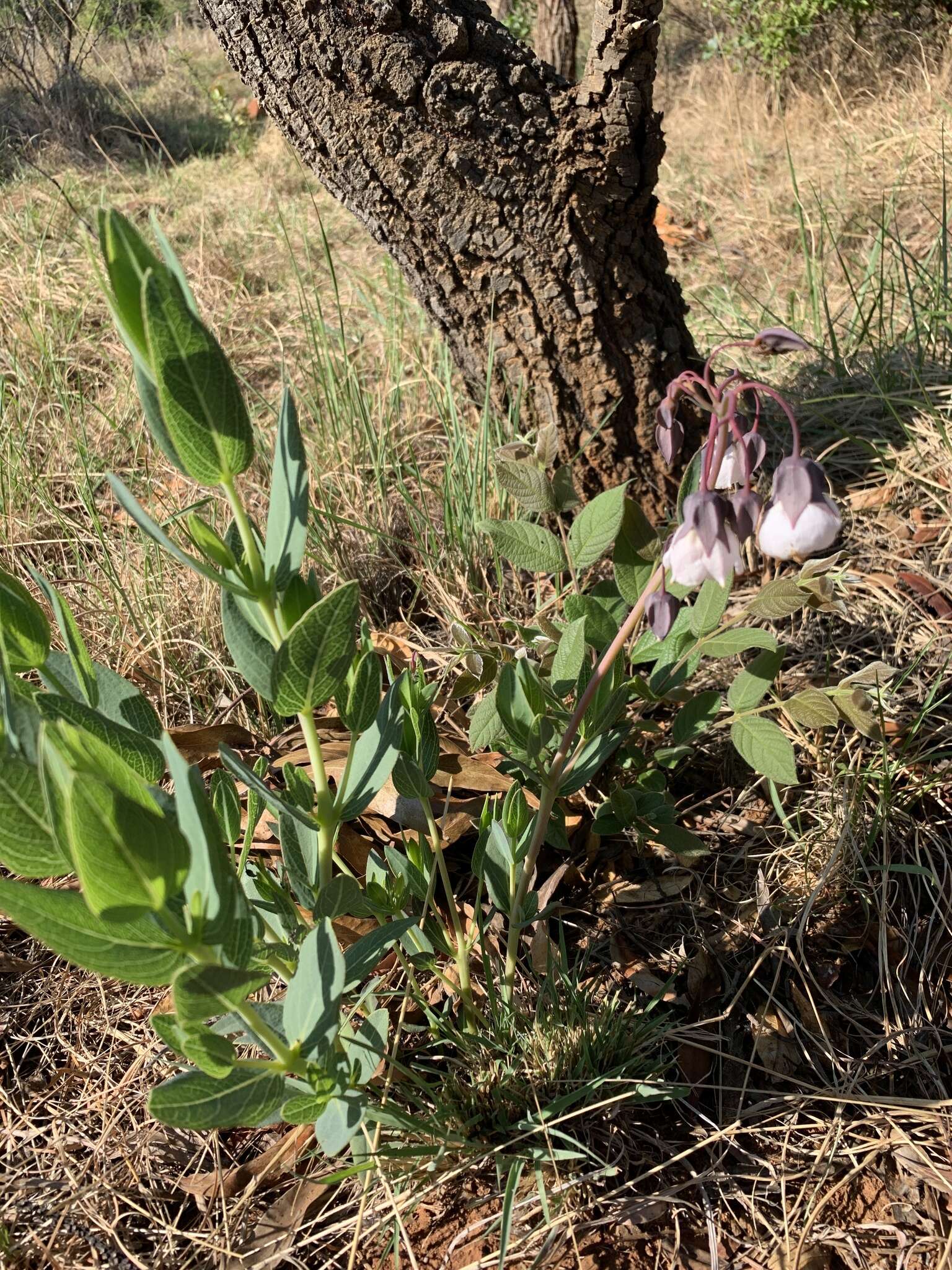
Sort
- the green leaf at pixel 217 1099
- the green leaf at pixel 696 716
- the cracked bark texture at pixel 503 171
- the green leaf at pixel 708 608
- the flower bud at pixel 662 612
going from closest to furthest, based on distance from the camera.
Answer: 1. the green leaf at pixel 217 1099
2. the flower bud at pixel 662 612
3. the green leaf at pixel 708 608
4. the green leaf at pixel 696 716
5. the cracked bark texture at pixel 503 171

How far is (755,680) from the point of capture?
116 centimetres

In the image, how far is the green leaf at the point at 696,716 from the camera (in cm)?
125

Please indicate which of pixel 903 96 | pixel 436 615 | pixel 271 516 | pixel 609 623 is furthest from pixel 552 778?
pixel 903 96

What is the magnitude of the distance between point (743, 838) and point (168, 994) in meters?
0.82

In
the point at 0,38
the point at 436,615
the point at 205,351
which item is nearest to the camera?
the point at 205,351

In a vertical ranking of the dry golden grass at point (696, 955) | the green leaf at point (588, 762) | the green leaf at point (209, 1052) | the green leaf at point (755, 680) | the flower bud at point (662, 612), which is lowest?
the dry golden grass at point (696, 955)

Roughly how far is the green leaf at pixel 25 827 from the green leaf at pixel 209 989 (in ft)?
0.40

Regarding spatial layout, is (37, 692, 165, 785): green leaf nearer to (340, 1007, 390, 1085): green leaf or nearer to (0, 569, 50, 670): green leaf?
(0, 569, 50, 670): green leaf

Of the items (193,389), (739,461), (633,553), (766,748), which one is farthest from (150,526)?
(766,748)

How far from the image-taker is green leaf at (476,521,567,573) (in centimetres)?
121

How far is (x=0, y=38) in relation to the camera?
558cm

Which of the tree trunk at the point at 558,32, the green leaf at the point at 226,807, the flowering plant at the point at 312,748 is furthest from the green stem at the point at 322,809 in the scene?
the tree trunk at the point at 558,32

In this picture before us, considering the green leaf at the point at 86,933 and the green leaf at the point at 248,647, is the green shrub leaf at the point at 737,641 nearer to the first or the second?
the green leaf at the point at 248,647

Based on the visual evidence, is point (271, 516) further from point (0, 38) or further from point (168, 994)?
point (0, 38)
